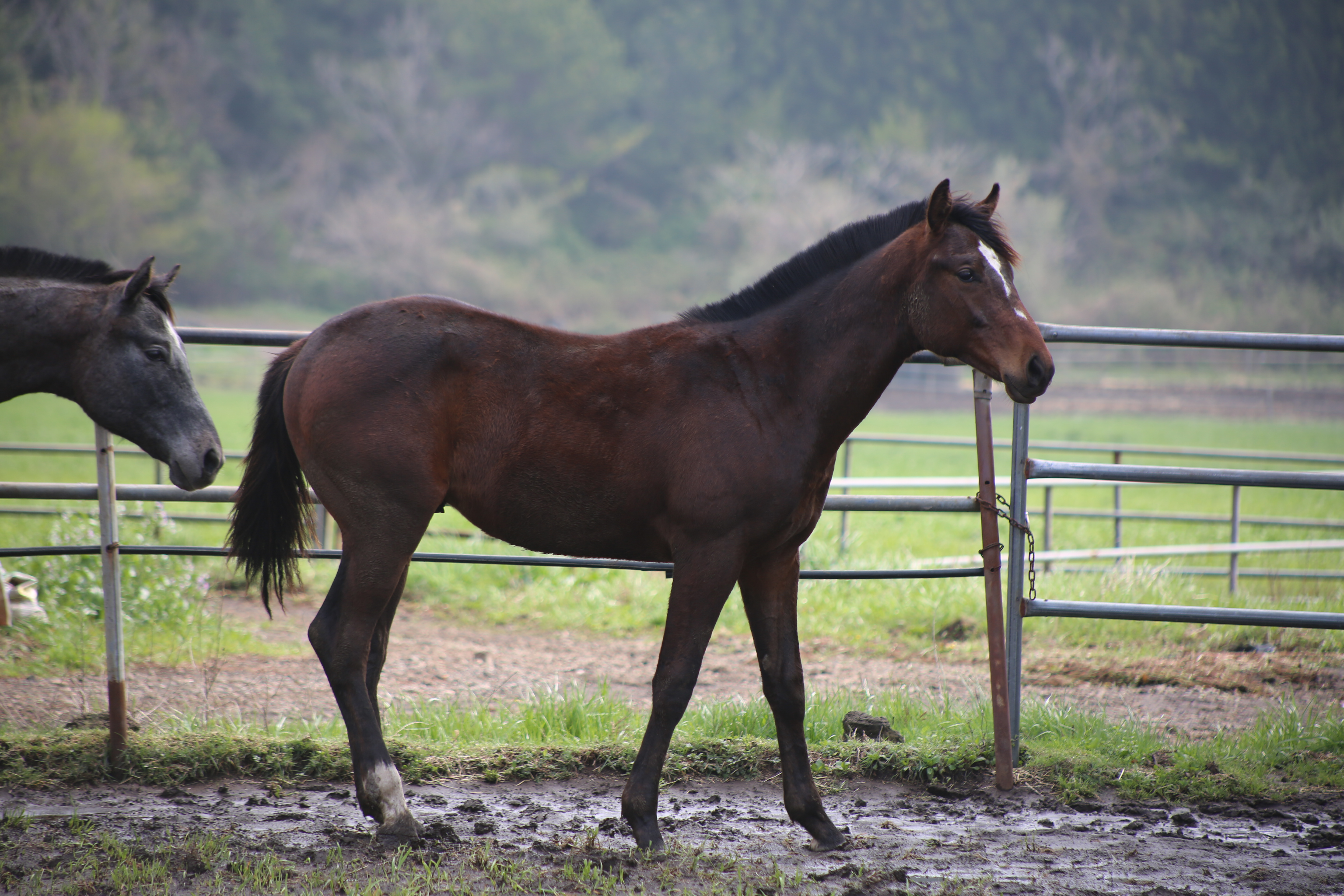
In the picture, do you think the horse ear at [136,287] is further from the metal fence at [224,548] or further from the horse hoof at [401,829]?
the horse hoof at [401,829]

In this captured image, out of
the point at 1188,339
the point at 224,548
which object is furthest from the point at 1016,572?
the point at 224,548

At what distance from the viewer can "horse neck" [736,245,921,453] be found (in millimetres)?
3232

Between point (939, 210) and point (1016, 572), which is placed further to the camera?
point (1016, 572)

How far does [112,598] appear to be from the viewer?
383 cm

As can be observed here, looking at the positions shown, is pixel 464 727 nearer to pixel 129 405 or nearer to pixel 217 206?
pixel 129 405

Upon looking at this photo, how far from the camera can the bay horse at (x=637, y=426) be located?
313cm

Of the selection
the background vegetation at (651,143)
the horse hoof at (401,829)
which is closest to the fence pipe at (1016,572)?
the horse hoof at (401,829)

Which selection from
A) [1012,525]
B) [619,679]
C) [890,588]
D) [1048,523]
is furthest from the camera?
[1048,523]

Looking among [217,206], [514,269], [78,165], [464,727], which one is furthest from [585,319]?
[464,727]

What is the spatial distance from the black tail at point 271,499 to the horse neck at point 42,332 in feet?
1.94

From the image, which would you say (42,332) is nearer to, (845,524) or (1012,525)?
(1012,525)

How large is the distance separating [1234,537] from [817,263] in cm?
656

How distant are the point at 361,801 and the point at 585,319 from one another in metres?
42.4

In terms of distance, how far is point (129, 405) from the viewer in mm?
3354
